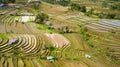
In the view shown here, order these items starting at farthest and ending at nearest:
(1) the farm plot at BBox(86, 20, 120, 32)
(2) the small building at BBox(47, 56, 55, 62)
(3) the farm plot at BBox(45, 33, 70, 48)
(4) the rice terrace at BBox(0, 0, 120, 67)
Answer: (1) the farm plot at BBox(86, 20, 120, 32), (3) the farm plot at BBox(45, 33, 70, 48), (2) the small building at BBox(47, 56, 55, 62), (4) the rice terrace at BBox(0, 0, 120, 67)

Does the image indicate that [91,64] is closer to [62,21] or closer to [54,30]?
[54,30]

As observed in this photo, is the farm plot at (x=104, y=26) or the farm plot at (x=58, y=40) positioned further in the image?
the farm plot at (x=104, y=26)

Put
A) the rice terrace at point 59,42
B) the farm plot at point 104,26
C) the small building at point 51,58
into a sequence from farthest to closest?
the farm plot at point 104,26 < the small building at point 51,58 < the rice terrace at point 59,42

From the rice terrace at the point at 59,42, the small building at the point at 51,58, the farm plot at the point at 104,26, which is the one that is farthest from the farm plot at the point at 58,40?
the farm plot at the point at 104,26

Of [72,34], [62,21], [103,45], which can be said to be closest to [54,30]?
[72,34]

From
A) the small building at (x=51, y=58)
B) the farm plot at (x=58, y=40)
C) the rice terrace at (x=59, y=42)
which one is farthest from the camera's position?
the farm plot at (x=58, y=40)

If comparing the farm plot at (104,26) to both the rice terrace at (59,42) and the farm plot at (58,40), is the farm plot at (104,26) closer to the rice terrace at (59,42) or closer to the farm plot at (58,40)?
the rice terrace at (59,42)

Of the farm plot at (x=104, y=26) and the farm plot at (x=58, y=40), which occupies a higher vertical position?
the farm plot at (x=58, y=40)

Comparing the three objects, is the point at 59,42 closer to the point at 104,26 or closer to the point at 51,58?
the point at 51,58

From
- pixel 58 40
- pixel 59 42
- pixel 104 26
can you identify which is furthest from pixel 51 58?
pixel 104 26

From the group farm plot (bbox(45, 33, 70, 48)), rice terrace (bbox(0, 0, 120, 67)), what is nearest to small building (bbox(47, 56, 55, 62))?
rice terrace (bbox(0, 0, 120, 67))

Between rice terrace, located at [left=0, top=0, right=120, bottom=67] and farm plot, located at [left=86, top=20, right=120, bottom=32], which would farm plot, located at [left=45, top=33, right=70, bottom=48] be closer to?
rice terrace, located at [left=0, top=0, right=120, bottom=67]
